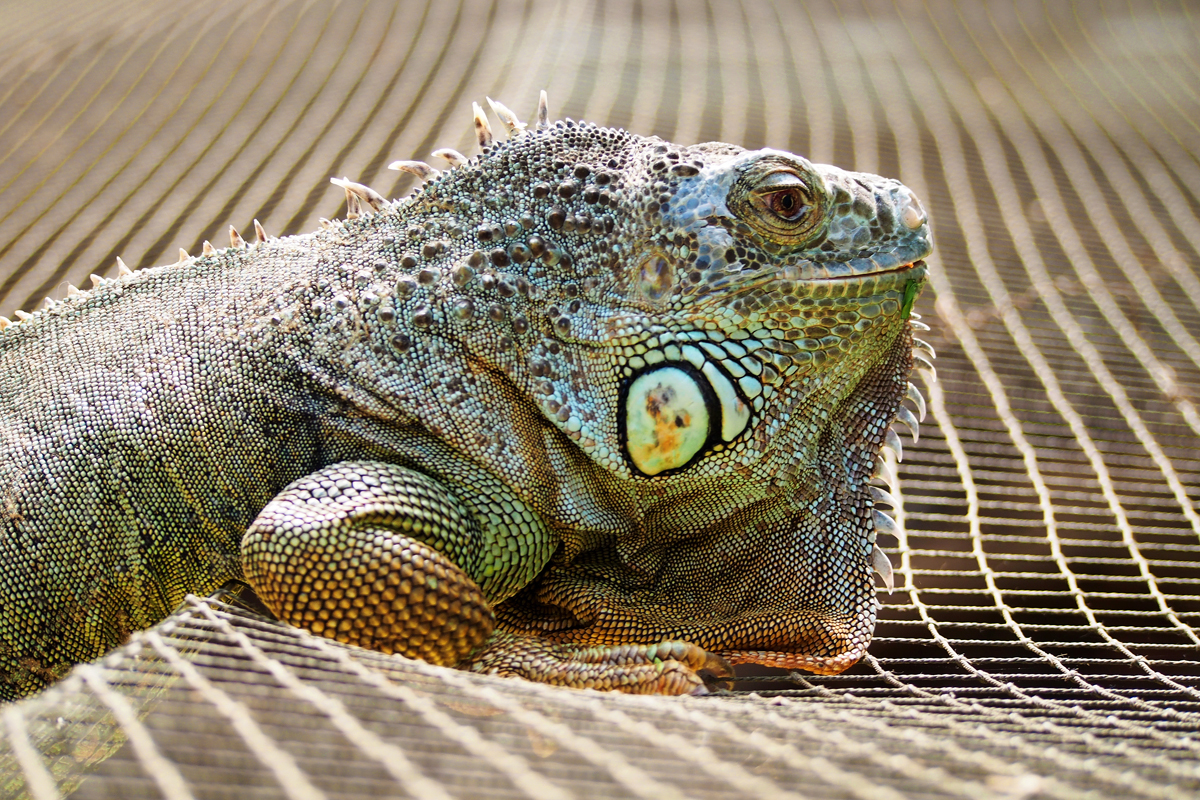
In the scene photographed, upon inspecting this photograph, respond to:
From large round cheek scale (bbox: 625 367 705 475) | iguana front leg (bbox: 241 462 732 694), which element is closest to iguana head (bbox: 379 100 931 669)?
large round cheek scale (bbox: 625 367 705 475)

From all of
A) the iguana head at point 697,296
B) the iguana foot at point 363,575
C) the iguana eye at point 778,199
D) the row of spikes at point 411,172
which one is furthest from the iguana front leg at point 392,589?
the iguana eye at point 778,199

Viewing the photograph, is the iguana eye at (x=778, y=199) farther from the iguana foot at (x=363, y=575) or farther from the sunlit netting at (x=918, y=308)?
the iguana foot at (x=363, y=575)

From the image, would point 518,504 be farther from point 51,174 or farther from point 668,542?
point 51,174

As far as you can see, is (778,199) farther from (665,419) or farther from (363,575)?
(363,575)

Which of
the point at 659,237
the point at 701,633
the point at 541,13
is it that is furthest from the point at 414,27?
the point at 701,633

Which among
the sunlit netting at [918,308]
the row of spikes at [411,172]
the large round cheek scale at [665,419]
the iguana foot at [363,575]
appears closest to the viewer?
the sunlit netting at [918,308]

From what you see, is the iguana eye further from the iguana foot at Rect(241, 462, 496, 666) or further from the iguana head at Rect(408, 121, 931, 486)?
the iguana foot at Rect(241, 462, 496, 666)

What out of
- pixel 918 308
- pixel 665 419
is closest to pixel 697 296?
pixel 665 419
